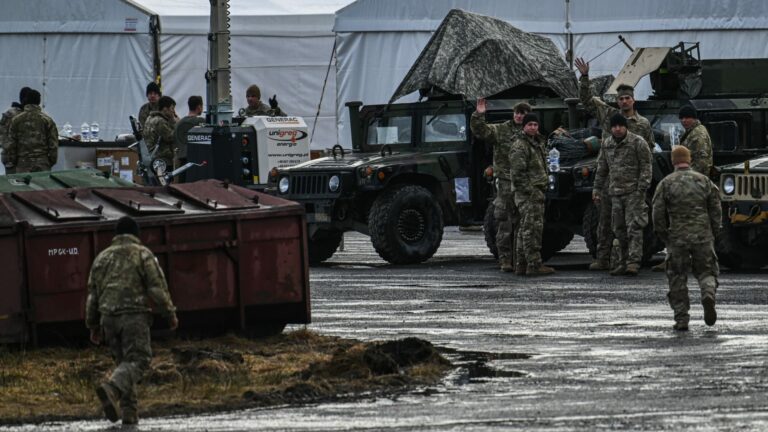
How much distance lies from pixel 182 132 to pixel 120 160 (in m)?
3.41

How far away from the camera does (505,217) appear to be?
2153cm

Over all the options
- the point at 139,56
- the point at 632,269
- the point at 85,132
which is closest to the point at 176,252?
the point at 632,269

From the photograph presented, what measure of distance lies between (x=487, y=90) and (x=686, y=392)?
44.8ft

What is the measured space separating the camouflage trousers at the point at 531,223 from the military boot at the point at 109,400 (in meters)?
10.7

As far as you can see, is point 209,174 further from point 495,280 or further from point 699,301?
point 699,301

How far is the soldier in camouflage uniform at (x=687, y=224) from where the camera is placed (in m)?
15.2

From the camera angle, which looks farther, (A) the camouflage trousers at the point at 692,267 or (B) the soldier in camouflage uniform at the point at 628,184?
(B) the soldier in camouflage uniform at the point at 628,184

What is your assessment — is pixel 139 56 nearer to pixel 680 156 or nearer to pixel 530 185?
pixel 530 185

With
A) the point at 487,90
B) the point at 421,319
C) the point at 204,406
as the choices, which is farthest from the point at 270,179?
the point at 204,406

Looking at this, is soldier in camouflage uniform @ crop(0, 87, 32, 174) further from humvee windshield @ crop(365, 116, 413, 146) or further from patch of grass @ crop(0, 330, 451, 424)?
patch of grass @ crop(0, 330, 451, 424)

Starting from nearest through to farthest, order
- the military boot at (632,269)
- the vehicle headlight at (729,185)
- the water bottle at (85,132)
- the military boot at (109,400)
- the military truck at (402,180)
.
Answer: the military boot at (109,400)
the military boot at (632,269)
the vehicle headlight at (729,185)
the military truck at (402,180)
the water bottle at (85,132)

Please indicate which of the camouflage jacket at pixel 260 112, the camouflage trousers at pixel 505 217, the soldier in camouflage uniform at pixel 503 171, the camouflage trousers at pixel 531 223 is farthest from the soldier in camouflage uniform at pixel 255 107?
the camouflage trousers at pixel 531 223

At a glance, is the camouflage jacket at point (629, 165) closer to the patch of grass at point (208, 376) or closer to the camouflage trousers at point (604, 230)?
the camouflage trousers at point (604, 230)

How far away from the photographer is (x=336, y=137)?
33875mm
